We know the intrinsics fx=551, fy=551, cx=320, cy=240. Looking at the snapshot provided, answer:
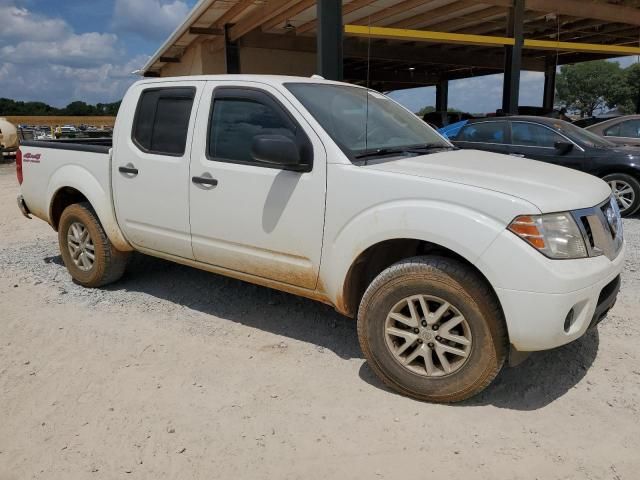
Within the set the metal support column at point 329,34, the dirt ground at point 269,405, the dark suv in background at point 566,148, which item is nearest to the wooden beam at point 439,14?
the dark suv in background at point 566,148

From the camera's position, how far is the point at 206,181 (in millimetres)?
3844

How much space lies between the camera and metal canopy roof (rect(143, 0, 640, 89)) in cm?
1207

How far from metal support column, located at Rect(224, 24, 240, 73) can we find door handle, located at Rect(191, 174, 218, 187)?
37.9ft

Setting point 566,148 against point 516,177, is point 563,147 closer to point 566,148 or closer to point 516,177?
point 566,148

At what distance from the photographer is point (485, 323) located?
283 centimetres

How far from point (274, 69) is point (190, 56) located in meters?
3.09

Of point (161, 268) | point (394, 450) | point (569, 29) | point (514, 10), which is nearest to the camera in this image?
point (394, 450)

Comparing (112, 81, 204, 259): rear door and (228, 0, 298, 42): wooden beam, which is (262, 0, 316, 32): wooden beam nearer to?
(228, 0, 298, 42): wooden beam

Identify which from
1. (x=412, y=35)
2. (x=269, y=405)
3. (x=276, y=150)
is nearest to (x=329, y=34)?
(x=412, y=35)

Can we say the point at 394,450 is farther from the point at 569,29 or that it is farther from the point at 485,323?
the point at 569,29

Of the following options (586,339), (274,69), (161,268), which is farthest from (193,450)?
(274,69)

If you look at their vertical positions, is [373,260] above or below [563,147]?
below

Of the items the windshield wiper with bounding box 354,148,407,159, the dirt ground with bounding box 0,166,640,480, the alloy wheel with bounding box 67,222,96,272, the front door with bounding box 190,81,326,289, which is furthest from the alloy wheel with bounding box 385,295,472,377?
the alloy wheel with bounding box 67,222,96,272

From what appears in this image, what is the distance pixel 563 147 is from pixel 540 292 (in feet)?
19.7
